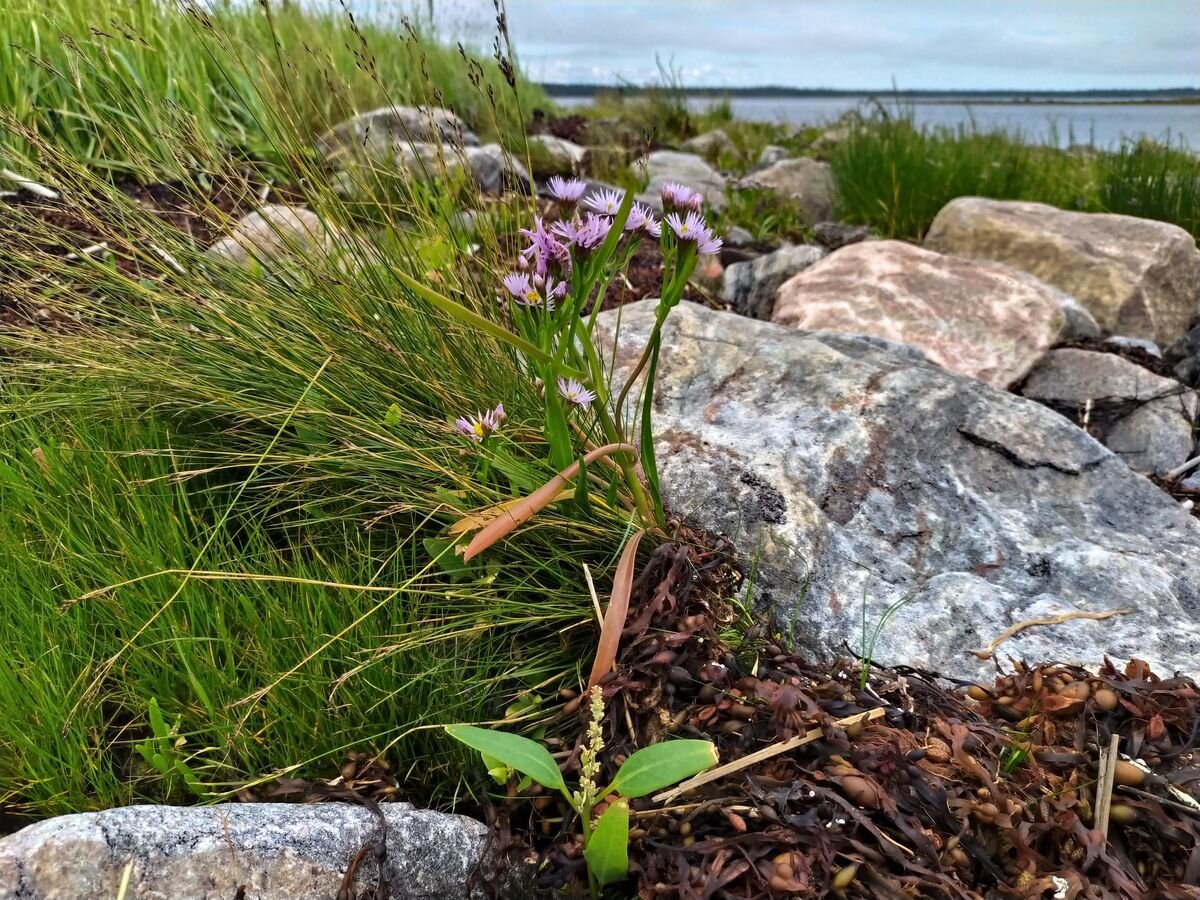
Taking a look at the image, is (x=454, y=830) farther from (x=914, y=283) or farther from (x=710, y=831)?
(x=914, y=283)

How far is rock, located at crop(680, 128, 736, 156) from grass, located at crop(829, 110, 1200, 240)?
282cm

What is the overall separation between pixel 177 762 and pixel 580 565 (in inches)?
30.8

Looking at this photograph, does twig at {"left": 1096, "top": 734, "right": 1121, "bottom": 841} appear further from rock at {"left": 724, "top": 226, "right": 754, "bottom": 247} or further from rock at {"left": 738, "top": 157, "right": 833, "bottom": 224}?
rock at {"left": 738, "top": 157, "right": 833, "bottom": 224}

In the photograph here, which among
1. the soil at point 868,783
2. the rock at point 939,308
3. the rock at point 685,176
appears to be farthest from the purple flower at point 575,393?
the rock at point 685,176

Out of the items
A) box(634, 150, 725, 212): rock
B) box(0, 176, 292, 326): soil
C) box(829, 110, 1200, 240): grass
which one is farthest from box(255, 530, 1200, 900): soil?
box(829, 110, 1200, 240): grass

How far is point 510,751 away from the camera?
119cm

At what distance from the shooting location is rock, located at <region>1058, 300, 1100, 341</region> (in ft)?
13.1

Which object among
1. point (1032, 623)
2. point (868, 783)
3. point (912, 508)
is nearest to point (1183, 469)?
point (912, 508)

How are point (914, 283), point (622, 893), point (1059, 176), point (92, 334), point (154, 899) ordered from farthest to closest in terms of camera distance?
point (1059, 176) < point (914, 283) < point (92, 334) < point (622, 893) < point (154, 899)

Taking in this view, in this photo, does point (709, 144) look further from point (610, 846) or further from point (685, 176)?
point (610, 846)

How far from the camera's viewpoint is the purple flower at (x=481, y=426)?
5.33 feet

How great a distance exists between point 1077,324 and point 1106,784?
131 inches

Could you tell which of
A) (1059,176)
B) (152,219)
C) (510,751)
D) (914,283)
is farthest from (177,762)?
(1059,176)

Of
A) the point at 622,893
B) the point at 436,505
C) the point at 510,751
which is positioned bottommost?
the point at 622,893
